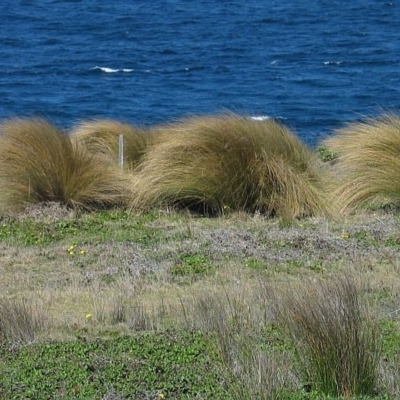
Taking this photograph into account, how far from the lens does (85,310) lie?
7.70 metres

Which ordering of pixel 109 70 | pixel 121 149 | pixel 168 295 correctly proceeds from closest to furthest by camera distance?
pixel 168 295 → pixel 121 149 → pixel 109 70

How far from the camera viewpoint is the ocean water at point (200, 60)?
109ft

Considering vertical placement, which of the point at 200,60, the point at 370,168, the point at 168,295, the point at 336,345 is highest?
the point at 200,60

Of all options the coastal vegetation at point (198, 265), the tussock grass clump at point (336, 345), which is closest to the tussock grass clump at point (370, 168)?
the coastal vegetation at point (198, 265)

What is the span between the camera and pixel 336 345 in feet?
19.2

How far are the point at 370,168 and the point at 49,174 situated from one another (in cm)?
338

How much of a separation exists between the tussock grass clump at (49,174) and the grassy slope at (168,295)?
0.34m

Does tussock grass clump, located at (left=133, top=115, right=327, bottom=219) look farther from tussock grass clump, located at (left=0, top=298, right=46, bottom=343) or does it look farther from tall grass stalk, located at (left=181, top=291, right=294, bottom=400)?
tussock grass clump, located at (left=0, top=298, right=46, bottom=343)

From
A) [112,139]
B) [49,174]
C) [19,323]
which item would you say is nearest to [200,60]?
[112,139]

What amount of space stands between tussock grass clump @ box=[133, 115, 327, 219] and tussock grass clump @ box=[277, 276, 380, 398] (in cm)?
496

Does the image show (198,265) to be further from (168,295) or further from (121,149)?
(121,149)

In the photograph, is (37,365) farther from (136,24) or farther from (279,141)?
(136,24)

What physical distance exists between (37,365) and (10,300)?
1.48 m

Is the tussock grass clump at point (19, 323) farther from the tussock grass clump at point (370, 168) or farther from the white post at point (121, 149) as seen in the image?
the white post at point (121, 149)
